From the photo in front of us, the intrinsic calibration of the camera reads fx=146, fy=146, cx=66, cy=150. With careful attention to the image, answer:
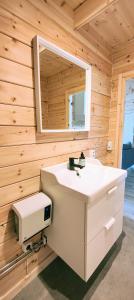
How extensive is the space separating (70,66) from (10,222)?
54.0 inches

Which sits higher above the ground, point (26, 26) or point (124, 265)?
point (26, 26)

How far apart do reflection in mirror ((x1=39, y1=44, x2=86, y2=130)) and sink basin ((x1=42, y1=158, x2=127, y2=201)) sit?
14.9 inches

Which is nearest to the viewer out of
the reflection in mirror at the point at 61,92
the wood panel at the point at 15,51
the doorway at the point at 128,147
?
the wood panel at the point at 15,51

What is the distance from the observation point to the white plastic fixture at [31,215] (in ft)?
3.06

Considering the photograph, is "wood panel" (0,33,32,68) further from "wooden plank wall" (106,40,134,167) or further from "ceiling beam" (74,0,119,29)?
"wooden plank wall" (106,40,134,167)

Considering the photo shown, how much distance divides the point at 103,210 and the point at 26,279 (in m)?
0.87

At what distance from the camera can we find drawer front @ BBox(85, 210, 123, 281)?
3.09 feet

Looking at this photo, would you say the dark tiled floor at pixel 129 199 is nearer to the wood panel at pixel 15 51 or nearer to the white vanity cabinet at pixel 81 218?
the white vanity cabinet at pixel 81 218

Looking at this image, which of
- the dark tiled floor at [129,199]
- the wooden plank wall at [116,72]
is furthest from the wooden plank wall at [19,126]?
the dark tiled floor at [129,199]

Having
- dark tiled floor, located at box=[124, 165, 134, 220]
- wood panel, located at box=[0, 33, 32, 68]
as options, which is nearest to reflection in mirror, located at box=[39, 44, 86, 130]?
wood panel, located at box=[0, 33, 32, 68]

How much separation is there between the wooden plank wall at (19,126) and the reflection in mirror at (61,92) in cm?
10

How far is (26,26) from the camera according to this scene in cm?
97

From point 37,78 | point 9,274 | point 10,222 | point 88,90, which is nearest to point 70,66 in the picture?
point 88,90

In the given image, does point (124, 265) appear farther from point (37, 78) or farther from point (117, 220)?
point (37, 78)
